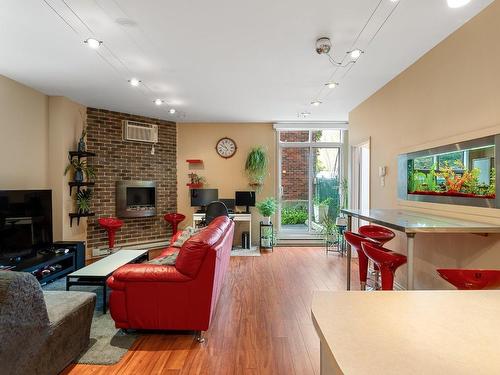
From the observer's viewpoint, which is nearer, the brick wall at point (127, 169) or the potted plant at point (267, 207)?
the brick wall at point (127, 169)

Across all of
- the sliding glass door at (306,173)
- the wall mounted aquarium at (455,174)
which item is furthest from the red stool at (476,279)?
the sliding glass door at (306,173)

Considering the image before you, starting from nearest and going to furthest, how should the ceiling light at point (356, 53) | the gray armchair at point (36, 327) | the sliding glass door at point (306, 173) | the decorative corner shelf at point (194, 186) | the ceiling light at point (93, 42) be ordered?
the gray armchair at point (36, 327), the ceiling light at point (93, 42), the ceiling light at point (356, 53), the decorative corner shelf at point (194, 186), the sliding glass door at point (306, 173)

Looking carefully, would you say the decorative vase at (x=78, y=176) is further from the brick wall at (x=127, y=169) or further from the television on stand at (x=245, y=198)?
the television on stand at (x=245, y=198)

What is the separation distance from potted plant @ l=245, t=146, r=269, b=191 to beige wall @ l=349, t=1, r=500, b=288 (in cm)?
263

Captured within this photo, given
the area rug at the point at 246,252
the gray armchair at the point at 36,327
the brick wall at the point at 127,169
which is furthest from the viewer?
the area rug at the point at 246,252

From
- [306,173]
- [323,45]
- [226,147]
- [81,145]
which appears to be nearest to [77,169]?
[81,145]

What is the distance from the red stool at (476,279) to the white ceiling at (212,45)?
6.41 ft

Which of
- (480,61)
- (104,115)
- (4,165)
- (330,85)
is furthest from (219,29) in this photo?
(104,115)

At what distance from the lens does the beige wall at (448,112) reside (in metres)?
2.23

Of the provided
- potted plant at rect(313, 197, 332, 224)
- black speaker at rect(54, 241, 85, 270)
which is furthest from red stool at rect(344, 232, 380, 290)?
black speaker at rect(54, 241, 85, 270)

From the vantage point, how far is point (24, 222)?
3.69 meters

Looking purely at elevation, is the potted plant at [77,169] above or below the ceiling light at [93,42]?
below

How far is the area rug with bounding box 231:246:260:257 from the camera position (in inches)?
215

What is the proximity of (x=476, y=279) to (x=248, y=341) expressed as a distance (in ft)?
5.68
